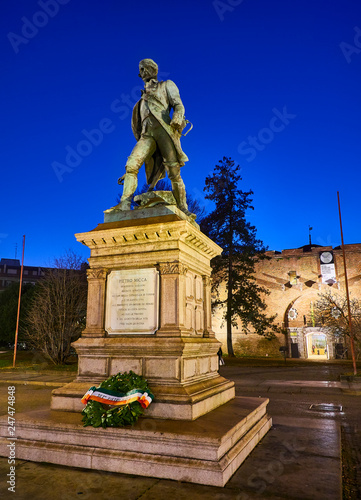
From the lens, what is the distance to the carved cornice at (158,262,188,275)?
17.4 ft

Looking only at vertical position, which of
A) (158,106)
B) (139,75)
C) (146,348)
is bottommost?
(146,348)

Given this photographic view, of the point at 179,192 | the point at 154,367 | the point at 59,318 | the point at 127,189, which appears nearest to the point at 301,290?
the point at 59,318

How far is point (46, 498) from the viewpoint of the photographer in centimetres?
318

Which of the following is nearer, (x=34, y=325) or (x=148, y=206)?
(x=148, y=206)

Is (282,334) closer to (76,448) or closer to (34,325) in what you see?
(34,325)

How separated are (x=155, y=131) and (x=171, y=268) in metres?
2.49

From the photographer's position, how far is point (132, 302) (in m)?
5.47

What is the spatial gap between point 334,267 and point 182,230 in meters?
32.8

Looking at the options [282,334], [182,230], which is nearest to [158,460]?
[182,230]

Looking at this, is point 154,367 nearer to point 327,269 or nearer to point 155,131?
point 155,131

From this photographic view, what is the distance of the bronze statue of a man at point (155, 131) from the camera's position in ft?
20.6

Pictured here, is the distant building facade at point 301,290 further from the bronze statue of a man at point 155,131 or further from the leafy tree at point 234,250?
the bronze statue of a man at point 155,131

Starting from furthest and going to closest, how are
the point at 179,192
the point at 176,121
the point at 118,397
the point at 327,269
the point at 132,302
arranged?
the point at 327,269 < the point at 179,192 < the point at 176,121 < the point at 132,302 < the point at 118,397

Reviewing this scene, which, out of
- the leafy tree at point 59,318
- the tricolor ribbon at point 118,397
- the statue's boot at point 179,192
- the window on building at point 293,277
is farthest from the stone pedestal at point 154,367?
the window on building at point 293,277
